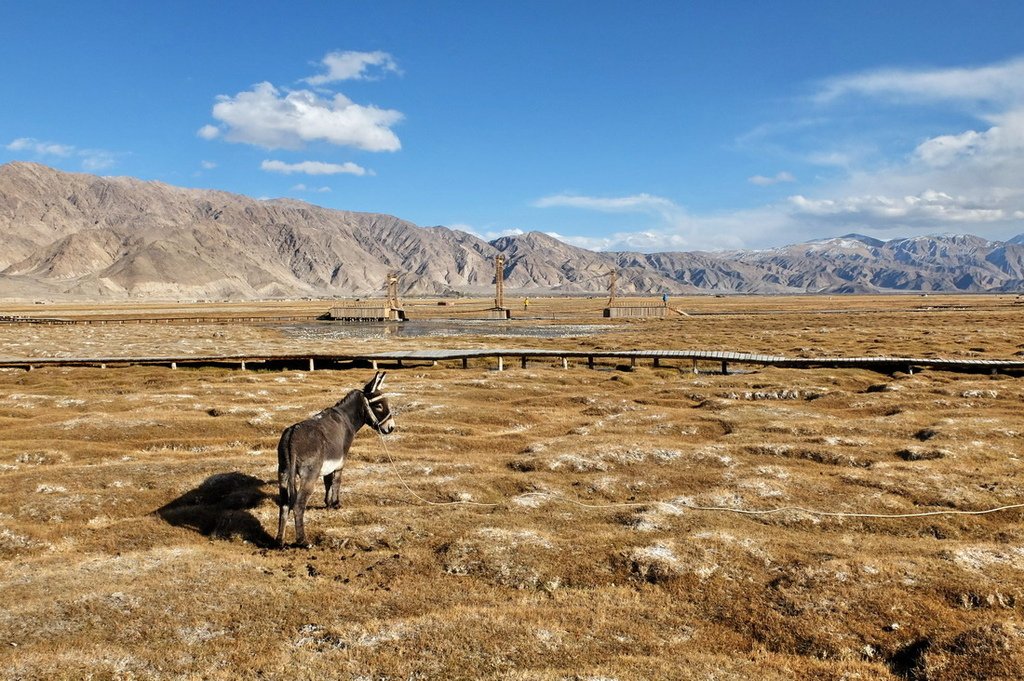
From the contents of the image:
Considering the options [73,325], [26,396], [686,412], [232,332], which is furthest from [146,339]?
[686,412]

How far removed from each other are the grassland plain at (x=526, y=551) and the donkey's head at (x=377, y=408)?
2.36 m

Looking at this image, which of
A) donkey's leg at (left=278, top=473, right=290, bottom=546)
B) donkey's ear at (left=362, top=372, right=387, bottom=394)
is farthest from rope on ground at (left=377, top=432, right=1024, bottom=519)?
donkey's leg at (left=278, top=473, right=290, bottom=546)

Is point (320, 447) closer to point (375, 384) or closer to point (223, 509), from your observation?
point (375, 384)

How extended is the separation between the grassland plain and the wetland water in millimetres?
62203

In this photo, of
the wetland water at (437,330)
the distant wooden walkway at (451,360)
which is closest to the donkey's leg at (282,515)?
the distant wooden walkway at (451,360)

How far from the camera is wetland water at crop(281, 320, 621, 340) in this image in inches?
3671

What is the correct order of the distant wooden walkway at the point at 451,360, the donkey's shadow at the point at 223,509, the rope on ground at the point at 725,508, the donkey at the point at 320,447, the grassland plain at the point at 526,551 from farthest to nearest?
the distant wooden walkway at the point at 451,360 < the rope on ground at the point at 725,508 < the donkey's shadow at the point at 223,509 < the donkey at the point at 320,447 < the grassland plain at the point at 526,551

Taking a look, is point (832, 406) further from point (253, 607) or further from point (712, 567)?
point (253, 607)

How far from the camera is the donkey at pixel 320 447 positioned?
13648mm

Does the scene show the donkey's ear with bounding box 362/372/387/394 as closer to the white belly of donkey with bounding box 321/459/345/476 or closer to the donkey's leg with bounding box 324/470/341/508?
the white belly of donkey with bounding box 321/459/345/476

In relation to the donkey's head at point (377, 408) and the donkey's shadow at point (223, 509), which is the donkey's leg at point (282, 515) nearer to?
the donkey's shadow at point (223, 509)

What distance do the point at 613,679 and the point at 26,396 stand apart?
4199 cm

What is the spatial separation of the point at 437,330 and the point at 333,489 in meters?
90.6

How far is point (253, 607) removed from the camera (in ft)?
37.1
